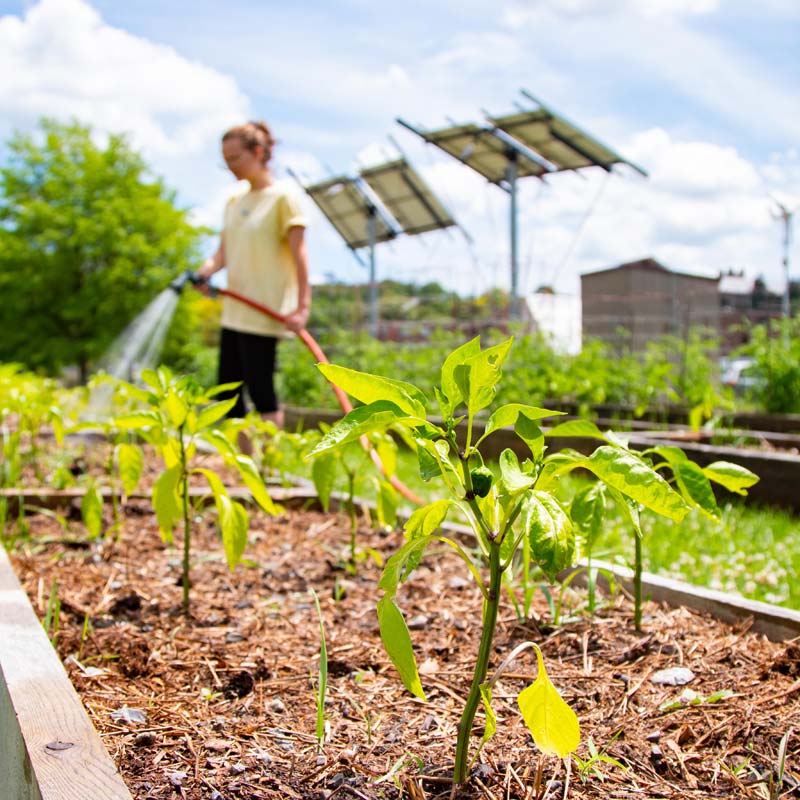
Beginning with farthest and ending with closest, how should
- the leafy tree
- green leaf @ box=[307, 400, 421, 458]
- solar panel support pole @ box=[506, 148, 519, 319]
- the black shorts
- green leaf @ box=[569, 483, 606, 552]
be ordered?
the leafy tree < solar panel support pole @ box=[506, 148, 519, 319] < the black shorts < green leaf @ box=[569, 483, 606, 552] < green leaf @ box=[307, 400, 421, 458]

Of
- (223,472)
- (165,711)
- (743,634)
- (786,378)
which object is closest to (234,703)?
(165,711)

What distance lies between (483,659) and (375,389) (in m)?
0.41

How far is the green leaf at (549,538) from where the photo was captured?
941mm

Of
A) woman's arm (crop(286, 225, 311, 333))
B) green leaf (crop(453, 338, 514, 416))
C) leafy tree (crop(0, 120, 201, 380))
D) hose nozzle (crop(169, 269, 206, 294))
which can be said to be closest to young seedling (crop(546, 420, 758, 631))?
green leaf (crop(453, 338, 514, 416))

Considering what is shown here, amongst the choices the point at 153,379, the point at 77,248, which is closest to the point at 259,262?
the point at 153,379

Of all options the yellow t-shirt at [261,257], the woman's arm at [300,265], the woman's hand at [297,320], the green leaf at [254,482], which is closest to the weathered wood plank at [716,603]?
the green leaf at [254,482]

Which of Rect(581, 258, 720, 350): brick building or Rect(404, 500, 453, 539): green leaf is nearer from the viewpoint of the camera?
Rect(404, 500, 453, 539): green leaf

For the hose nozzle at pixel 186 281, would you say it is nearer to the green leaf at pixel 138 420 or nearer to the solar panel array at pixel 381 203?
the green leaf at pixel 138 420

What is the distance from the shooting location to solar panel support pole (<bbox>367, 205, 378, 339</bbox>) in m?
14.9

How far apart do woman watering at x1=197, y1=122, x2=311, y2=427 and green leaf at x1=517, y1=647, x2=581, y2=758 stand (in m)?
3.63

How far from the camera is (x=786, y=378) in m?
6.99

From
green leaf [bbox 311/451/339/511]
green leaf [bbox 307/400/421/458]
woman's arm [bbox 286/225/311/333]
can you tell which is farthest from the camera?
woman's arm [bbox 286/225/311/333]

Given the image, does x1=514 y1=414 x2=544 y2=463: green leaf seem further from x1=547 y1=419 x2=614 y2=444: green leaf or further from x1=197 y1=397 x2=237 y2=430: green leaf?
x1=197 y1=397 x2=237 y2=430: green leaf

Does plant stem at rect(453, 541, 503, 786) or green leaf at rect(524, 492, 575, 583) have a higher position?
green leaf at rect(524, 492, 575, 583)
